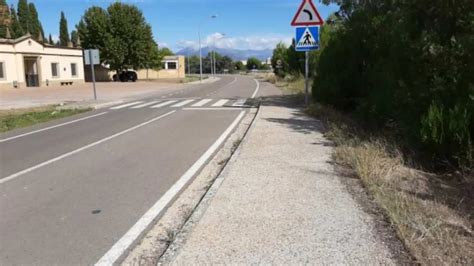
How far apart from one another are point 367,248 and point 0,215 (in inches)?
163

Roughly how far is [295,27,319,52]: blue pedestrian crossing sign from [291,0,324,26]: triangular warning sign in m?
0.20

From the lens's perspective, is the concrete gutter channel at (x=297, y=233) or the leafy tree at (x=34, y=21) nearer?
the concrete gutter channel at (x=297, y=233)

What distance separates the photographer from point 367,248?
12.3ft

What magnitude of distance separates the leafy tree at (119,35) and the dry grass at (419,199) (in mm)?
54463

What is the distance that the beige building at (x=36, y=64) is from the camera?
41.7m

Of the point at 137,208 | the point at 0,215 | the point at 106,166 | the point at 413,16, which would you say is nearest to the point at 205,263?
the point at 137,208

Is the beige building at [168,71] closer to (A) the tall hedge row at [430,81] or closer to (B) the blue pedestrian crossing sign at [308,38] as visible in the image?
(B) the blue pedestrian crossing sign at [308,38]

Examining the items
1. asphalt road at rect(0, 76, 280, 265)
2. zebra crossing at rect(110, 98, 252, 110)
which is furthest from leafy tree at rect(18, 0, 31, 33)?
asphalt road at rect(0, 76, 280, 265)

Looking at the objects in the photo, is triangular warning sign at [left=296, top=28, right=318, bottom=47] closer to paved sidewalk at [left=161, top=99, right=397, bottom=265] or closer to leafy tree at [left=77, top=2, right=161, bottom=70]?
paved sidewalk at [left=161, top=99, right=397, bottom=265]

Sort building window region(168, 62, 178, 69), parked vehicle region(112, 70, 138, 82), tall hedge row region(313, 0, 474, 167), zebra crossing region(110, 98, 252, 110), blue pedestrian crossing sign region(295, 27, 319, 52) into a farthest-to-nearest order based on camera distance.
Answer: building window region(168, 62, 178, 69), parked vehicle region(112, 70, 138, 82), zebra crossing region(110, 98, 252, 110), blue pedestrian crossing sign region(295, 27, 319, 52), tall hedge row region(313, 0, 474, 167)

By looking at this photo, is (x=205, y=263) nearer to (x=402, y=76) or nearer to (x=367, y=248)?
(x=367, y=248)

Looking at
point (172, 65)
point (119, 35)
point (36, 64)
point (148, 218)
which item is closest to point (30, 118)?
point (148, 218)

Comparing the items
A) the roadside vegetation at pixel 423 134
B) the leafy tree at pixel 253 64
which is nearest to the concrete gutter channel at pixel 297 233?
the roadside vegetation at pixel 423 134

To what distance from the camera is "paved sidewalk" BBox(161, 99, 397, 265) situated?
12.2 ft
